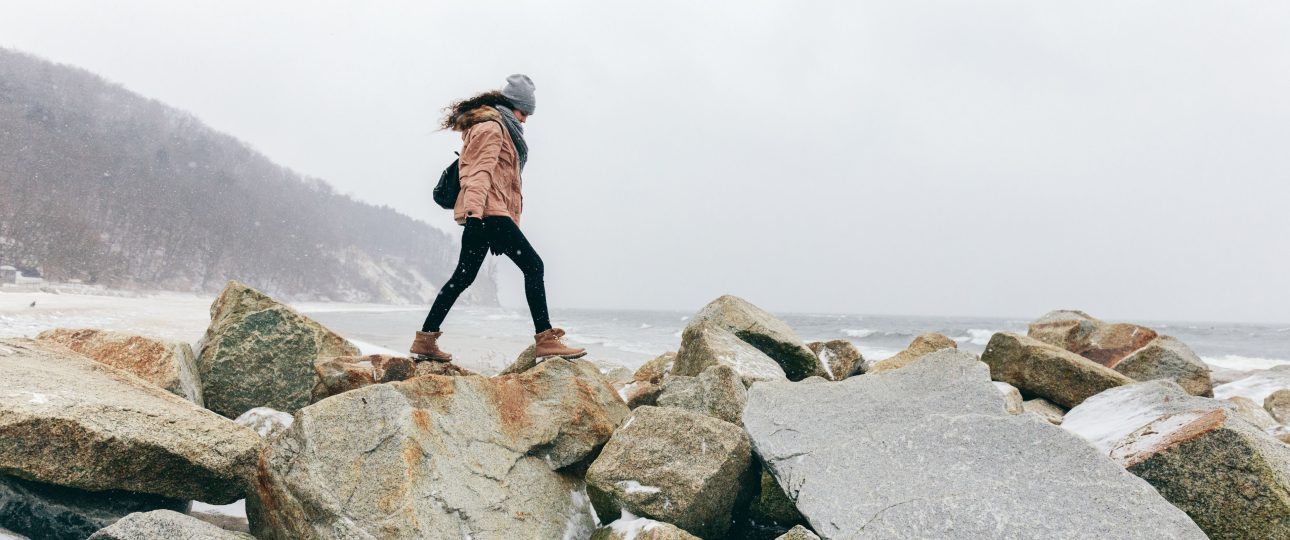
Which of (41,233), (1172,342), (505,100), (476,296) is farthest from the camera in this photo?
(476,296)

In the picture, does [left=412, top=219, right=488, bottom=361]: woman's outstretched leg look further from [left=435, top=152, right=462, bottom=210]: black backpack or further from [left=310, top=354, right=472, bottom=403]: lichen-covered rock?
[left=435, top=152, right=462, bottom=210]: black backpack

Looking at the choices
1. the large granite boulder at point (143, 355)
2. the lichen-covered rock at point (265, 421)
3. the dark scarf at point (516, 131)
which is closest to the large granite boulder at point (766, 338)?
the dark scarf at point (516, 131)

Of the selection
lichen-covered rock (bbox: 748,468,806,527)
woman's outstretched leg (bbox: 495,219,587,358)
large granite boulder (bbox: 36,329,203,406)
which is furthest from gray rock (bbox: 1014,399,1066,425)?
large granite boulder (bbox: 36,329,203,406)

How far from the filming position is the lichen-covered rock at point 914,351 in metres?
5.02

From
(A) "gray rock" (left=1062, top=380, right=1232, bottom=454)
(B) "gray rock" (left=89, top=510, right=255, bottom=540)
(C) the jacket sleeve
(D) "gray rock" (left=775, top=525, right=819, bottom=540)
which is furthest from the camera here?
(C) the jacket sleeve

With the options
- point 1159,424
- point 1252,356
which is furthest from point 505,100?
point 1252,356

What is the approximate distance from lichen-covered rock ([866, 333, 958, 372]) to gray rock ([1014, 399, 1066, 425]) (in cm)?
68

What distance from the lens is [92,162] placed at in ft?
212

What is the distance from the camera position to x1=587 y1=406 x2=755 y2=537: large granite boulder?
2.56 meters

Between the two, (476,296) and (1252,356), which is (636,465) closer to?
(1252,356)

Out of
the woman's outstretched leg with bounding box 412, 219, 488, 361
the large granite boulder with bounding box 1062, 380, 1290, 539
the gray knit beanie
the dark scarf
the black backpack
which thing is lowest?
the large granite boulder with bounding box 1062, 380, 1290, 539

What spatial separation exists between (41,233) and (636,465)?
63.1 m

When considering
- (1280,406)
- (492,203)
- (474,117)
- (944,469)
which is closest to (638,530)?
(944,469)

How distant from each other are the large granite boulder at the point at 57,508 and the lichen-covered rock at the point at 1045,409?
210 inches
